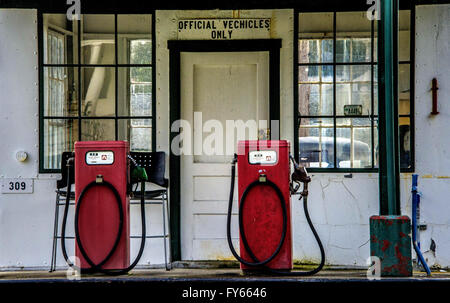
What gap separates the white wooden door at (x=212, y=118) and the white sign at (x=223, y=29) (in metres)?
0.20

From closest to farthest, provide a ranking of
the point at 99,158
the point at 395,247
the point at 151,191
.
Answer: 1. the point at 395,247
2. the point at 99,158
3. the point at 151,191

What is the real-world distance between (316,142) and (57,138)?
3.01 metres

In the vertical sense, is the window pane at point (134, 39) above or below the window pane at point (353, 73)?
above

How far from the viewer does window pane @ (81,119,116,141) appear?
7.49 meters

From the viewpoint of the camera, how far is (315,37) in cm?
743

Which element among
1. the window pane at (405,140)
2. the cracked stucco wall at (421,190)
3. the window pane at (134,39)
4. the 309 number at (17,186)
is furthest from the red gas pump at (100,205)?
the window pane at (405,140)

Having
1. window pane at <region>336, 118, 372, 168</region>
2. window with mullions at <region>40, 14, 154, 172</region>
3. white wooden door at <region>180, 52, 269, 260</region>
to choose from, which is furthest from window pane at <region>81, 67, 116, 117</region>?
window pane at <region>336, 118, 372, 168</region>

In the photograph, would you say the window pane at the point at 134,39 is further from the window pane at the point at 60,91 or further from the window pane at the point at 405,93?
the window pane at the point at 405,93

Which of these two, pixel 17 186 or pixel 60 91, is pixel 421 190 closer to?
pixel 60 91

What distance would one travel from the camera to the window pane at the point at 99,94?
24.6 feet

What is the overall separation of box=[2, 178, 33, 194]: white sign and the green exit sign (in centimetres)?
372

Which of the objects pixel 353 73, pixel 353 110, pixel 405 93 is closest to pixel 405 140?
pixel 405 93

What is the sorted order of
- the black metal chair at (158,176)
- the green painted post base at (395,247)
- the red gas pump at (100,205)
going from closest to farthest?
the green painted post base at (395,247) → the red gas pump at (100,205) → the black metal chair at (158,176)

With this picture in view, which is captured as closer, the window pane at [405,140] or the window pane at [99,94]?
the window pane at [405,140]
